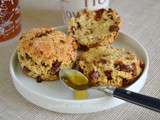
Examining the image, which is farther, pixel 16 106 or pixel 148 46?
pixel 148 46

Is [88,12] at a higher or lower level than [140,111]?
higher

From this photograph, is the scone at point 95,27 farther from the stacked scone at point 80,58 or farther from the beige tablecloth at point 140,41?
the beige tablecloth at point 140,41

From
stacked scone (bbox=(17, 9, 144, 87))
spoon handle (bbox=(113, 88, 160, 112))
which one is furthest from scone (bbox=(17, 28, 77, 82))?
spoon handle (bbox=(113, 88, 160, 112))

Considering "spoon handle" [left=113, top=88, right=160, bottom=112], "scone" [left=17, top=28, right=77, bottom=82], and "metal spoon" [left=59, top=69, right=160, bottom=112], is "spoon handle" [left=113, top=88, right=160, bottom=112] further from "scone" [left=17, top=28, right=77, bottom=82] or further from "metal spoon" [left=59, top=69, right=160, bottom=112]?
"scone" [left=17, top=28, right=77, bottom=82]

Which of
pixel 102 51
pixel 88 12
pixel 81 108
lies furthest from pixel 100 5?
pixel 81 108

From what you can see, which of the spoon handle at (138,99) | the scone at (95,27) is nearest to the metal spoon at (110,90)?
the spoon handle at (138,99)

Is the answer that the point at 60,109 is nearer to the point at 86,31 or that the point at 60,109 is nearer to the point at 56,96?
the point at 56,96

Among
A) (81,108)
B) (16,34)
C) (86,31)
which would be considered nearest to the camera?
(81,108)
